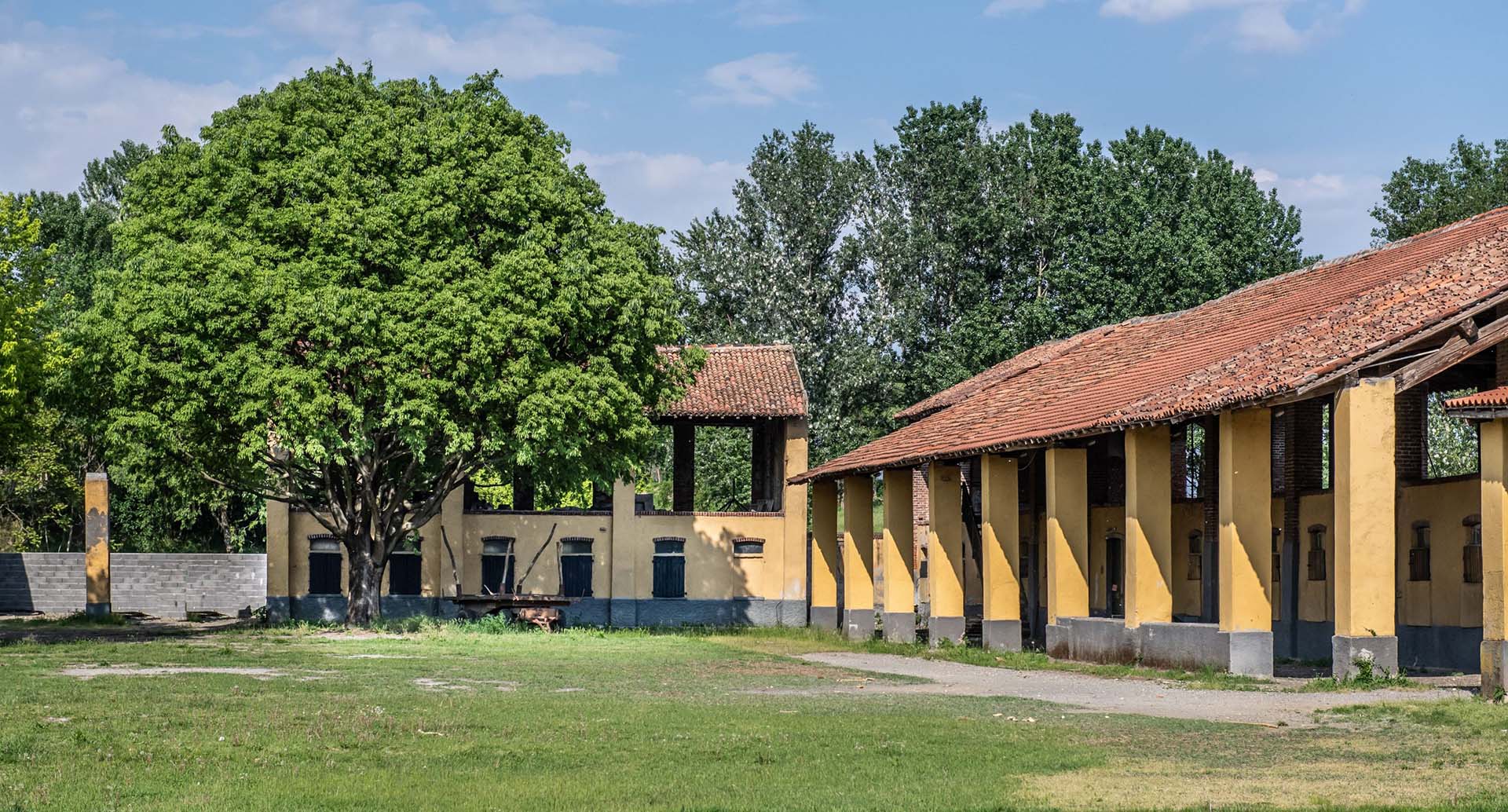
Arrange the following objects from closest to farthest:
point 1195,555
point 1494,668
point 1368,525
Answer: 1. point 1494,668
2. point 1368,525
3. point 1195,555

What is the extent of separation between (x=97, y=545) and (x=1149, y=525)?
1083 inches

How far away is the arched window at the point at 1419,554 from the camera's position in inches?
1129

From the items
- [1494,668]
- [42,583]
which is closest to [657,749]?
[1494,668]

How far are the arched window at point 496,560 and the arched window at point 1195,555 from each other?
62.7 ft

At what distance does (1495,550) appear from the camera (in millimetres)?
21297

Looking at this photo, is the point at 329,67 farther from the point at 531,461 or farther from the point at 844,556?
the point at 844,556

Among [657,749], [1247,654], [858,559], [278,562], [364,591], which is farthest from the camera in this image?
[278,562]

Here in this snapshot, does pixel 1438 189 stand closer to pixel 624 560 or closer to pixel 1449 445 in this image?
pixel 1449 445

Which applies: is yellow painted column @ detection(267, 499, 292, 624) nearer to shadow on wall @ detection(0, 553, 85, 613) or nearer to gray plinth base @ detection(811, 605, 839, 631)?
shadow on wall @ detection(0, 553, 85, 613)

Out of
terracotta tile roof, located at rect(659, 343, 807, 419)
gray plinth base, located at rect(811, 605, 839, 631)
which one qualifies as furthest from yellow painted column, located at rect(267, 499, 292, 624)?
gray plinth base, located at rect(811, 605, 839, 631)

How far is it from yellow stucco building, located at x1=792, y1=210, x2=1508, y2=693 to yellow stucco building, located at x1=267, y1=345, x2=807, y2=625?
7.73 metres

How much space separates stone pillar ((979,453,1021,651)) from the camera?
3319cm

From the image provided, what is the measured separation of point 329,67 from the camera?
39.3 m

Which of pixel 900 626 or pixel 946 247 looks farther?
pixel 946 247
